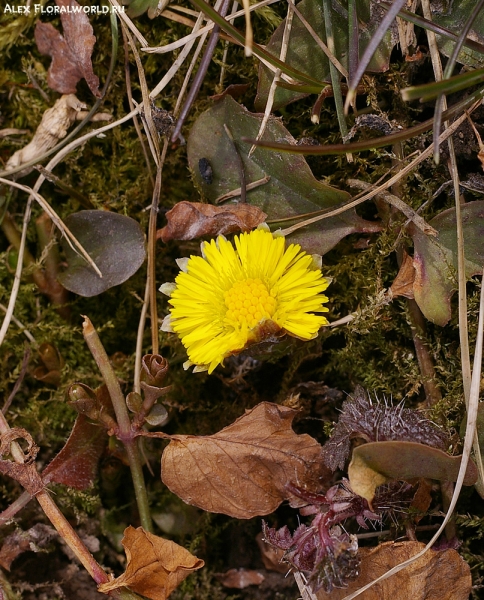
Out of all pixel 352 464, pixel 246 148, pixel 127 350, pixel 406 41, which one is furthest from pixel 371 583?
pixel 406 41

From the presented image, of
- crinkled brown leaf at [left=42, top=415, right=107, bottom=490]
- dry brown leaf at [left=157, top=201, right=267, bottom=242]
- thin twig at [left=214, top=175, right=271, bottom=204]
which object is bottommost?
crinkled brown leaf at [left=42, top=415, right=107, bottom=490]

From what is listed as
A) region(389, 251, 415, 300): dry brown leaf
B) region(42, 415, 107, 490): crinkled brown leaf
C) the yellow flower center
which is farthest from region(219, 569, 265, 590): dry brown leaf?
region(389, 251, 415, 300): dry brown leaf

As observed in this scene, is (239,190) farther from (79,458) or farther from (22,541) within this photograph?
(22,541)

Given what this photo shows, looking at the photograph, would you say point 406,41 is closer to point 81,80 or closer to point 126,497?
point 81,80

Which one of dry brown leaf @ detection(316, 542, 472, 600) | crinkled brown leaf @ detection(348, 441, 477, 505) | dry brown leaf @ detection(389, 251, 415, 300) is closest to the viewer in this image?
crinkled brown leaf @ detection(348, 441, 477, 505)

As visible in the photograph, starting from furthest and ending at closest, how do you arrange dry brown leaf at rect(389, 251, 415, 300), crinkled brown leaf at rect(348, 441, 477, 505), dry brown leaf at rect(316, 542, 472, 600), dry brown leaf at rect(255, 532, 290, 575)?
dry brown leaf at rect(255, 532, 290, 575), dry brown leaf at rect(389, 251, 415, 300), dry brown leaf at rect(316, 542, 472, 600), crinkled brown leaf at rect(348, 441, 477, 505)

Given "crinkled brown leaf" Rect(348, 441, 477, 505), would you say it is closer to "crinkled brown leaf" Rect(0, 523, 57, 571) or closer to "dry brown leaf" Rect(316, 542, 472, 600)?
"dry brown leaf" Rect(316, 542, 472, 600)
